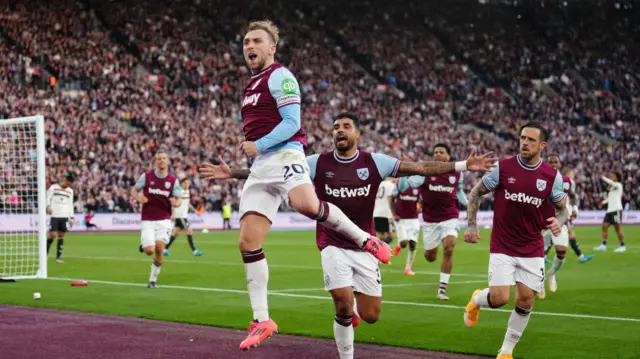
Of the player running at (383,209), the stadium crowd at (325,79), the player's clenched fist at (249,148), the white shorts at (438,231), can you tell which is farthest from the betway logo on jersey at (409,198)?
the stadium crowd at (325,79)

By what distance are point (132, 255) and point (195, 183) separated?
1682 cm

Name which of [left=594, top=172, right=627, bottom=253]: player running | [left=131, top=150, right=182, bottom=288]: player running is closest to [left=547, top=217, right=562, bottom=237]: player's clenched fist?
[left=131, top=150, right=182, bottom=288]: player running

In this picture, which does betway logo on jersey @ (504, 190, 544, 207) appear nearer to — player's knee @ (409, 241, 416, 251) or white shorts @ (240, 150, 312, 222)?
white shorts @ (240, 150, 312, 222)

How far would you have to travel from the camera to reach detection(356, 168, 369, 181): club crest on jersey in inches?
355

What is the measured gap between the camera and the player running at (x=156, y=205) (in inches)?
695

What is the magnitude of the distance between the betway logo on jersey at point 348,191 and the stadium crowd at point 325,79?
106 ft

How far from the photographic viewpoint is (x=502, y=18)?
67125 mm

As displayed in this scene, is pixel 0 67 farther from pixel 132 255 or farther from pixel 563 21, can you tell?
pixel 563 21

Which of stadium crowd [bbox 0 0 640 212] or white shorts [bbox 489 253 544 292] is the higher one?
stadium crowd [bbox 0 0 640 212]

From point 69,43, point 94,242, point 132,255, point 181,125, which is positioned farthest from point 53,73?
point 132,255

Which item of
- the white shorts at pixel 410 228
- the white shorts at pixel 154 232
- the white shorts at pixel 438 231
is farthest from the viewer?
the white shorts at pixel 410 228

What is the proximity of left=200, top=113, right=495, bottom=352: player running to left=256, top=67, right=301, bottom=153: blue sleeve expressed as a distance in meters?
0.81

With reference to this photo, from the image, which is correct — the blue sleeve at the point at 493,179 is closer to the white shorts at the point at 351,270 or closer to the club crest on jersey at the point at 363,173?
the club crest on jersey at the point at 363,173

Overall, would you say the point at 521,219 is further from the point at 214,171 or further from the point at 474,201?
the point at 214,171
